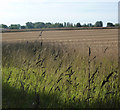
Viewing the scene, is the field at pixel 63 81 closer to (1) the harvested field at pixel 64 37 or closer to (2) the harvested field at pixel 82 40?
(2) the harvested field at pixel 82 40

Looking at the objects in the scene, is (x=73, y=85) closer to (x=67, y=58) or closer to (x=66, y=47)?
(x=67, y=58)

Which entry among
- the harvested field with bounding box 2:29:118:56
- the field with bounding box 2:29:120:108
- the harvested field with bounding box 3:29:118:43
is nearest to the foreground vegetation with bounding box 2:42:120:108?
the field with bounding box 2:29:120:108

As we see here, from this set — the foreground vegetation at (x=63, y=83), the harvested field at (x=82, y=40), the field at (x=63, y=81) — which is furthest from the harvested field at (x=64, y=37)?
the foreground vegetation at (x=63, y=83)

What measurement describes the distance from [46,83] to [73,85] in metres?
0.51

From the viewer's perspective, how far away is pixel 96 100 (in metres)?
2.93

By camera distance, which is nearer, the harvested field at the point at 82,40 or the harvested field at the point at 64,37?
the harvested field at the point at 82,40

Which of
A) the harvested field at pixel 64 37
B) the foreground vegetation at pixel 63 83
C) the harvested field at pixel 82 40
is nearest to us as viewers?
the foreground vegetation at pixel 63 83

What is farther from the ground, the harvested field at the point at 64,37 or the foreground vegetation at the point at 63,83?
the harvested field at the point at 64,37

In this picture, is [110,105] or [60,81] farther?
[60,81]

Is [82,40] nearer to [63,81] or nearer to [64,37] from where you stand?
[64,37]

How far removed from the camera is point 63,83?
328 cm

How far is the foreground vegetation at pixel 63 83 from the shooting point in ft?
9.61

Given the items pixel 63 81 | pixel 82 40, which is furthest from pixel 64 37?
pixel 63 81

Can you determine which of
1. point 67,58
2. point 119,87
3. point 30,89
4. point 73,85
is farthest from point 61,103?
point 67,58
